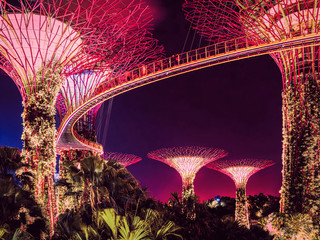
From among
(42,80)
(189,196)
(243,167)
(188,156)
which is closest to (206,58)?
(42,80)

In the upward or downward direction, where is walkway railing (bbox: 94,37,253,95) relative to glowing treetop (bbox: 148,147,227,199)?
upward

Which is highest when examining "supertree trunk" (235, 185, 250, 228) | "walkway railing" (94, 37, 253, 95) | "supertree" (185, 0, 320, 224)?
"walkway railing" (94, 37, 253, 95)

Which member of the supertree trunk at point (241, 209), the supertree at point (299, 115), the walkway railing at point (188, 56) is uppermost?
the walkway railing at point (188, 56)

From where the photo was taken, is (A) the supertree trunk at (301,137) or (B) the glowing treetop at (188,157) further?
(B) the glowing treetop at (188,157)

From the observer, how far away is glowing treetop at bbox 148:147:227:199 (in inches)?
1054

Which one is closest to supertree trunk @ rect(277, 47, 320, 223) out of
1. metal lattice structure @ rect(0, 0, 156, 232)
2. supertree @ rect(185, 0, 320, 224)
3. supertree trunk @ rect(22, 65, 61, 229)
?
supertree @ rect(185, 0, 320, 224)

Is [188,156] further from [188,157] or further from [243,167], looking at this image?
[243,167]

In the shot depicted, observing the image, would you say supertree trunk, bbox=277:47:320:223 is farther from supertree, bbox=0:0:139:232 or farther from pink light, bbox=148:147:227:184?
pink light, bbox=148:147:227:184

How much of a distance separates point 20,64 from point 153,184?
Answer: 125 feet

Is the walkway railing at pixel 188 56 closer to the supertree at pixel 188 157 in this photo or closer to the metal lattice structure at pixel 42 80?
the metal lattice structure at pixel 42 80

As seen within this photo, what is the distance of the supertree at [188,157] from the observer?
87.8 feet

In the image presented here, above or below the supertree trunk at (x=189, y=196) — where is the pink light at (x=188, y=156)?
above

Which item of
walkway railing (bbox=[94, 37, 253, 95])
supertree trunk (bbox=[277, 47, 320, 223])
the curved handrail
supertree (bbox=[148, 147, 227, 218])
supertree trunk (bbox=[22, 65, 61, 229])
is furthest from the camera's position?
supertree (bbox=[148, 147, 227, 218])

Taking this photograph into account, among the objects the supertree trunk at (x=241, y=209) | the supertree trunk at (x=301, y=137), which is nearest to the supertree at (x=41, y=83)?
the supertree trunk at (x=301, y=137)
